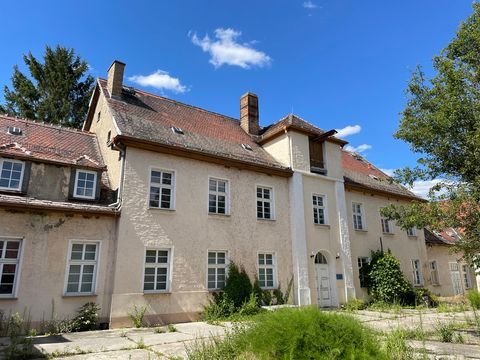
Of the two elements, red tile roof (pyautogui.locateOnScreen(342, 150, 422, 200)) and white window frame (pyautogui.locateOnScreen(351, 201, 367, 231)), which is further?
red tile roof (pyautogui.locateOnScreen(342, 150, 422, 200))

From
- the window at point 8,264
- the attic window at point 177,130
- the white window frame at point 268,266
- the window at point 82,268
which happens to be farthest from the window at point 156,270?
the attic window at point 177,130

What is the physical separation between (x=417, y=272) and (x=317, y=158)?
10.9m

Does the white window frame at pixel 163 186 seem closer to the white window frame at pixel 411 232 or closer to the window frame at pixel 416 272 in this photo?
the white window frame at pixel 411 232

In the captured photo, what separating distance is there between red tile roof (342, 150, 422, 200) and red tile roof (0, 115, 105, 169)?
13529mm

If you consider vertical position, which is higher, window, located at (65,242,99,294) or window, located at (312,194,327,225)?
window, located at (312,194,327,225)

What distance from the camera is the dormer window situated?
59.9 feet

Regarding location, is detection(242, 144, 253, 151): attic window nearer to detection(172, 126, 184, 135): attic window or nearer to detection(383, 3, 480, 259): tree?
detection(172, 126, 184, 135): attic window

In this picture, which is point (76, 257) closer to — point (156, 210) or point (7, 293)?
point (7, 293)

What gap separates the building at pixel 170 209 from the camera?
10.9 metres

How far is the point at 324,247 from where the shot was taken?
55.9 feet

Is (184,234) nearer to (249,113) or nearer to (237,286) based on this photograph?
(237,286)

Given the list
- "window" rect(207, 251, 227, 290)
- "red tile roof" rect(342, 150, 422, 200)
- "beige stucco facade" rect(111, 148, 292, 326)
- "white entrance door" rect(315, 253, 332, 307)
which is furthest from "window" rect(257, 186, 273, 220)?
"red tile roof" rect(342, 150, 422, 200)

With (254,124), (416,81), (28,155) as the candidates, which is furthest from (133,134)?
(416,81)

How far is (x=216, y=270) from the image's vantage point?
45.4ft
